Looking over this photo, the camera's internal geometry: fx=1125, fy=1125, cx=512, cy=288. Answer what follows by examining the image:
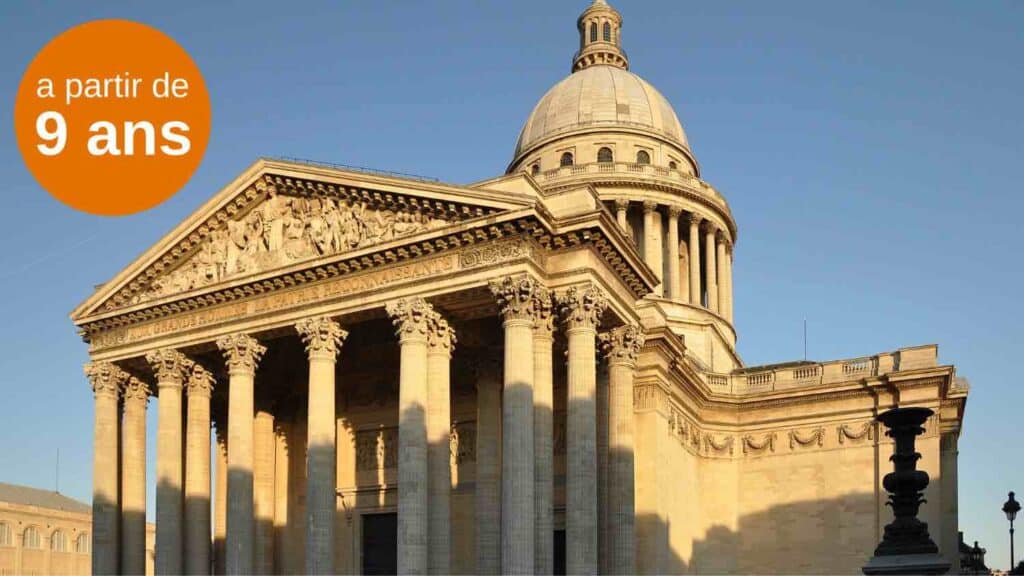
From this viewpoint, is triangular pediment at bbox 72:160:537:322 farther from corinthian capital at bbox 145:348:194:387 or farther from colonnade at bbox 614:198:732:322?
colonnade at bbox 614:198:732:322

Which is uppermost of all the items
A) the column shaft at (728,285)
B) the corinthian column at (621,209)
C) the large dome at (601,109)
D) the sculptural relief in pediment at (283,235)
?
the large dome at (601,109)

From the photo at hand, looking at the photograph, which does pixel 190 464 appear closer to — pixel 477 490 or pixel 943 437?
pixel 477 490

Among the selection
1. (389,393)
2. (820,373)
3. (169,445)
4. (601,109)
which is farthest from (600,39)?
(169,445)

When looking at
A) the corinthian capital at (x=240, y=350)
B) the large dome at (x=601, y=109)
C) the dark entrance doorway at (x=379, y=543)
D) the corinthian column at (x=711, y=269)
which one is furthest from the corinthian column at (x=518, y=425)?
the large dome at (x=601, y=109)

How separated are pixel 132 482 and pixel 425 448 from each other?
47.2 feet

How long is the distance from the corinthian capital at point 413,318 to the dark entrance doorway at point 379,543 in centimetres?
1166

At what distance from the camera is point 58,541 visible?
100 meters

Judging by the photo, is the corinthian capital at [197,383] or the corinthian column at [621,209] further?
the corinthian column at [621,209]

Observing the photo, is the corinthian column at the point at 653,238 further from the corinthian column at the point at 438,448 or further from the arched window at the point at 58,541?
the arched window at the point at 58,541

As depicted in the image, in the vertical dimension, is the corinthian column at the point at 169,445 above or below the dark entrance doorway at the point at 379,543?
above

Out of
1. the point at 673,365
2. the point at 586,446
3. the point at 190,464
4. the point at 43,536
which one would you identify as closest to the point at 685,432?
the point at 673,365

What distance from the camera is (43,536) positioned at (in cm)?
9831

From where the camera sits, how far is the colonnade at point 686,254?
64.1 m

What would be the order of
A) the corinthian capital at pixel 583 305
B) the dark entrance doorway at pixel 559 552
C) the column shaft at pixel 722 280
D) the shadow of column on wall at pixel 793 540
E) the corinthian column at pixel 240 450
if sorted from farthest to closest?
the column shaft at pixel 722 280, the shadow of column on wall at pixel 793 540, the dark entrance doorway at pixel 559 552, the corinthian column at pixel 240 450, the corinthian capital at pixel 583 305
